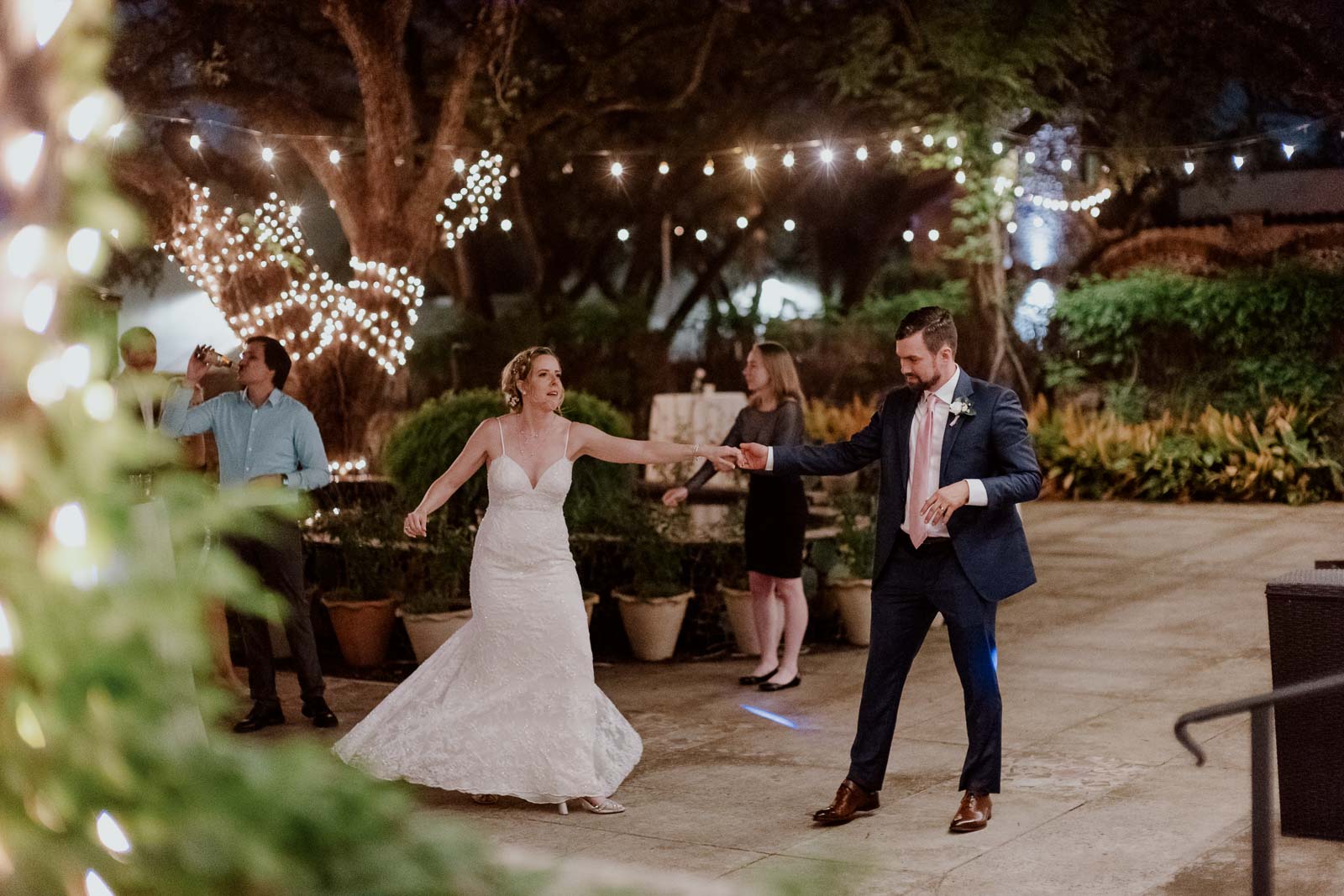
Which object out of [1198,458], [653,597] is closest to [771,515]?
[653,597]

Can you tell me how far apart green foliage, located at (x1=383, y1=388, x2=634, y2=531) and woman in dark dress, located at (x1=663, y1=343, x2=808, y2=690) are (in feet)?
5.98

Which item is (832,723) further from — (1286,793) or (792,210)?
(792,210)

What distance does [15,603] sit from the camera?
66.0 inches

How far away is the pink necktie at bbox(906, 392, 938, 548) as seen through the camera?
598cm

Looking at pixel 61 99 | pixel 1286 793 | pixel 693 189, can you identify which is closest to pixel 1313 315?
pixel 693 189

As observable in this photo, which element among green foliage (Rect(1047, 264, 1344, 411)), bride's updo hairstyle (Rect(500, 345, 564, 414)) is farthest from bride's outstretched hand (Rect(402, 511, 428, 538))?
green foliage (Rect(1047, 264, 1344, 411))

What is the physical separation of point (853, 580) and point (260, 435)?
3.78 metres

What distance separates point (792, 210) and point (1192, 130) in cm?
1043

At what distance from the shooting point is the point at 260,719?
26.2 feet

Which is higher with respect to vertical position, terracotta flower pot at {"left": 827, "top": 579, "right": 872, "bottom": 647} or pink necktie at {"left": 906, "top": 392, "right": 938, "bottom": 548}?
pink necktie at {"left": 906, "top": 392, "right": 938, "bottom": 548}

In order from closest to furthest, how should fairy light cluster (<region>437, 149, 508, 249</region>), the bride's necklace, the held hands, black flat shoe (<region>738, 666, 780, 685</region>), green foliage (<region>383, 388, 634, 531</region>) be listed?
the bride's necklace, the held hands, black flat shoe (<region>738, 666, 780, 685</region>), green foliage (<region>383, 388, 634, 531</region>), fairy light cluster (<region>437, 149, 508, 249</region>)

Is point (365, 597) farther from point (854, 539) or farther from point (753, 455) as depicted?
point (753, 455)

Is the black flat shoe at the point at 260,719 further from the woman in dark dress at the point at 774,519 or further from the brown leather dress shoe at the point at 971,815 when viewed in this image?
the brown leather dress shoe at the point at 971,815

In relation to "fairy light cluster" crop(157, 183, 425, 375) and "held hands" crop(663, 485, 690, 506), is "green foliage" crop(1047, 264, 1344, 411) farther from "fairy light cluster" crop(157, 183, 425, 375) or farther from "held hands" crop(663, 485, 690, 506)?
"held hands" crop(663, 485, 690, 506)
